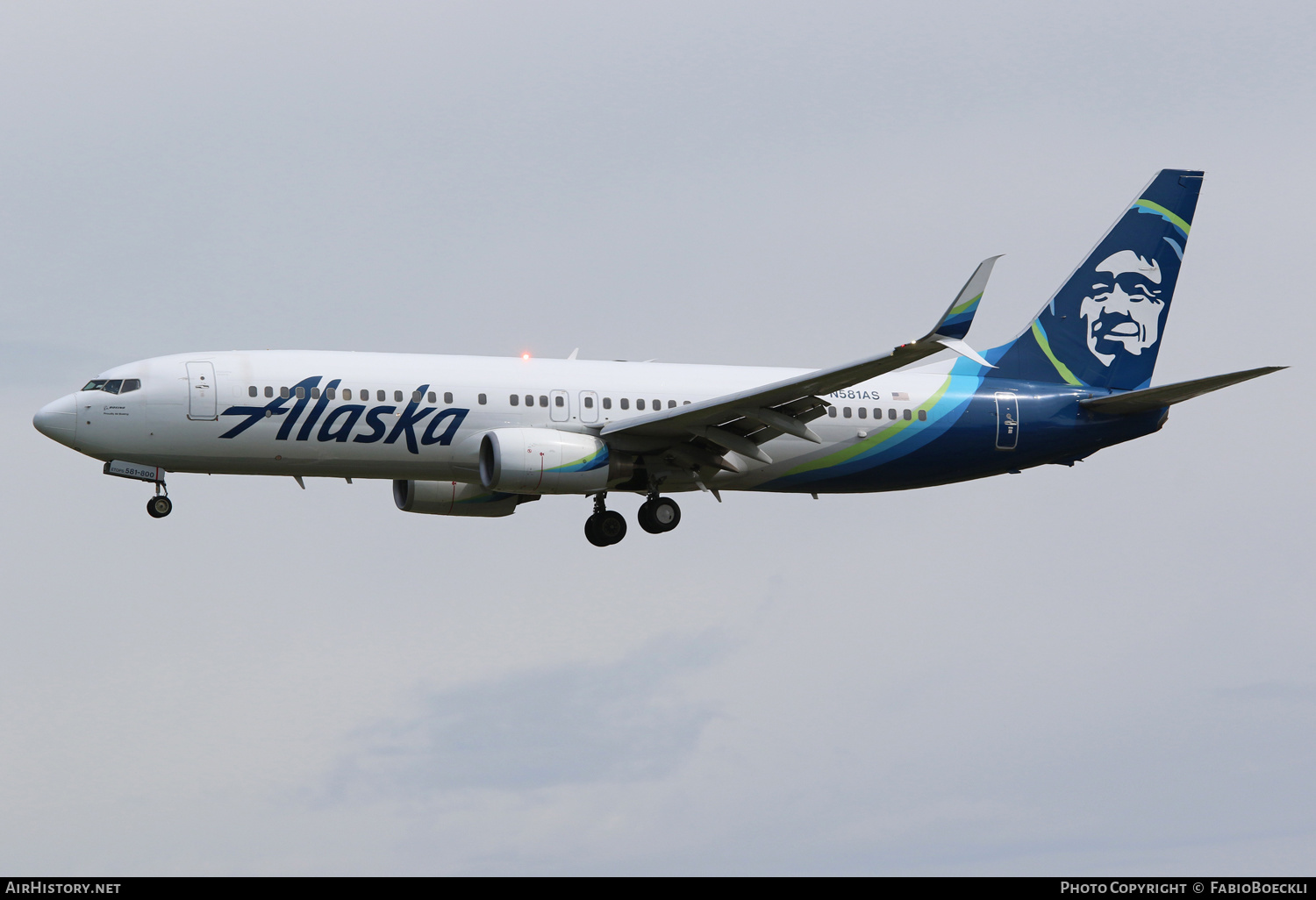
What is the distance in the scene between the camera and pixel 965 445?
41375 millimetres

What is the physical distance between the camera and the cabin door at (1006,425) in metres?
41.6

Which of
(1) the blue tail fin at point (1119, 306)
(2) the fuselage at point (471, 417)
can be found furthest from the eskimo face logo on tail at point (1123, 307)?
(2) the fuselage at point (471, 417)

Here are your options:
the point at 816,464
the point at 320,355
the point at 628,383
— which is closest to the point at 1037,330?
the point at 816,464

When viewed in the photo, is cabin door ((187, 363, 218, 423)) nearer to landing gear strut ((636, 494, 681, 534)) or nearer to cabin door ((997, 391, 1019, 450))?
landing gear strut ((636, 494, 681, 534))

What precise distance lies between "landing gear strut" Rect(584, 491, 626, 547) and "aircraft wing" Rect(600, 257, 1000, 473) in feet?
8.51

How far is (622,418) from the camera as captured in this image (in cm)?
3891

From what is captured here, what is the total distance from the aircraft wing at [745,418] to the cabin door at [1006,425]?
510 cm

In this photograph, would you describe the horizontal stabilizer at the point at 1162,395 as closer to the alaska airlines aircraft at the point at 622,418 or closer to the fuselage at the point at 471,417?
the alaska airlines aircraft at the point at 622,418

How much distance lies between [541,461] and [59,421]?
10.8 meters

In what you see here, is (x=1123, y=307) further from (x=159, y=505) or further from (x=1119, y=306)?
(x=159, y=505)

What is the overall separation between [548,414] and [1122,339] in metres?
16.4

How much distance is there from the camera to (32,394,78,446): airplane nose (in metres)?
36.6

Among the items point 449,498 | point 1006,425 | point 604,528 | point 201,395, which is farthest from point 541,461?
point 1006,425

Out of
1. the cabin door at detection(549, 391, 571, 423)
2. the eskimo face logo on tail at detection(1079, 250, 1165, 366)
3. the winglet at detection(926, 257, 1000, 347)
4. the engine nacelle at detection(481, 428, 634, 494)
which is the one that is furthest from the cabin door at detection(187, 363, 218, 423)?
the eskimo face logo on tail at detection(1079, 250, 1165, 366)
